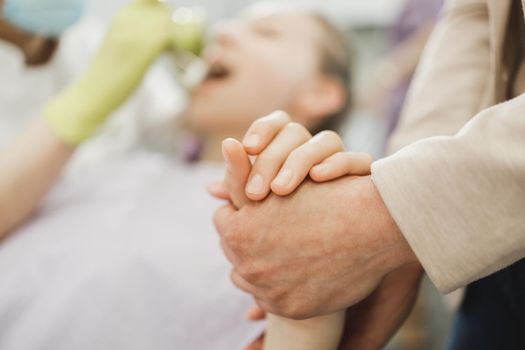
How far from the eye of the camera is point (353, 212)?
535 mm

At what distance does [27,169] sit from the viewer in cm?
81

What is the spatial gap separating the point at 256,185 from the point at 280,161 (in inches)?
1.6

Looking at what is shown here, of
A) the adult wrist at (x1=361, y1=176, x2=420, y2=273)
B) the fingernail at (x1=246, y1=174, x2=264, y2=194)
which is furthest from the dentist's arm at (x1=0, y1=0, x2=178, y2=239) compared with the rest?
the adult wrist at (x1=361, y1=176, x2=420, y2=273)

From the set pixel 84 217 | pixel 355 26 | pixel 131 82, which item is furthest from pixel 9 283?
pixel 355 26

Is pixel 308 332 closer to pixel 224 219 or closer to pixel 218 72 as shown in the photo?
pixel 224 219

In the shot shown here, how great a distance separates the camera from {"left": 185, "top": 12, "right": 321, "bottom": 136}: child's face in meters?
1.24

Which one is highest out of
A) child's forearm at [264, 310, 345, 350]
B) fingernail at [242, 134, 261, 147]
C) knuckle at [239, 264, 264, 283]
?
fingernail at [242, 134, 261, 147]

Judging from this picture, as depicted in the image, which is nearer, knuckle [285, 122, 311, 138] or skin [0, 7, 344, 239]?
knuckle [285, 122, 311, 138]

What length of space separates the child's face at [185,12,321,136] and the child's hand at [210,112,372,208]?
62cm

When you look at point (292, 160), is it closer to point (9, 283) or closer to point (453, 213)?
point (453, 213)

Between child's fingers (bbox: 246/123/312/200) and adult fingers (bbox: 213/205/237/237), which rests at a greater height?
child's fingers (bbox: 246/123/312/200)

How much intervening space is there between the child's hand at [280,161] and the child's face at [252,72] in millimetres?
621

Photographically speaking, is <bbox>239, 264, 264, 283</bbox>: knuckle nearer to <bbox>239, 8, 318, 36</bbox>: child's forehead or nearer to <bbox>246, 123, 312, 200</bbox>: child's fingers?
<bbox>246, 123, 312, 200</bbox>: child's fingers

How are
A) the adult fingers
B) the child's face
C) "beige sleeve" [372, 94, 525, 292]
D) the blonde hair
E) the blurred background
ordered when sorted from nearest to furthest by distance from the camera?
"beige sleeve" [372, 94, 525, 292] → the adult fingers → the child's face → the blonde hair → the blurred background
